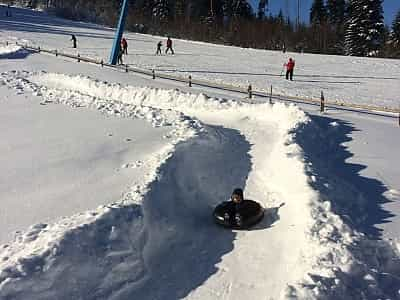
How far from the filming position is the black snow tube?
9445mm

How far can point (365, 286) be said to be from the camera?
7113mm

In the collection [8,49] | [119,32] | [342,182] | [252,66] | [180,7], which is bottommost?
[342,182]

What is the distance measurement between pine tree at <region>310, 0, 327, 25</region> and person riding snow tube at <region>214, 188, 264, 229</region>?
80.3 meters

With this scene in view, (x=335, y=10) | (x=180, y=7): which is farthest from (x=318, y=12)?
(x=180, y=7)

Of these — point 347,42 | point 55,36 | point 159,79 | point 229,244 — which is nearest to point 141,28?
point 55,36

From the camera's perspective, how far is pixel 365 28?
59.2 metres

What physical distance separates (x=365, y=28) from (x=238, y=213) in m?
56.3

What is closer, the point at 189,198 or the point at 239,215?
the point at 239,215

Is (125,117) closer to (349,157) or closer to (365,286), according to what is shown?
(349,157)

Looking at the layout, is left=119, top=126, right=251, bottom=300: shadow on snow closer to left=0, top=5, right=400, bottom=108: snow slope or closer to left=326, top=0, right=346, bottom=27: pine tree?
left=0, top=5, right=400, bottom=108: snow slope

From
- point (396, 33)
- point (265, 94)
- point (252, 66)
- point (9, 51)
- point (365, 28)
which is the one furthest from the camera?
point (396, 33)

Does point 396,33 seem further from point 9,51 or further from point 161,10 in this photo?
point 9,51

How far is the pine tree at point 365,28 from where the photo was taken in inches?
2299

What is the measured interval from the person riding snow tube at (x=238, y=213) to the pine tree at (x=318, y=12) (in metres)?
80.3
